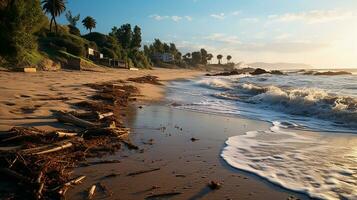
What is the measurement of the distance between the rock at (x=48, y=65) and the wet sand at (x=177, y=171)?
33.7 metres

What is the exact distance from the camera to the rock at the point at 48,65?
41588 millimetres

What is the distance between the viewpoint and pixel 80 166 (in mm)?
6516

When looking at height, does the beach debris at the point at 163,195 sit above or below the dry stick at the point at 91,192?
below

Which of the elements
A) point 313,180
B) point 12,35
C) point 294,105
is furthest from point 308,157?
point 12,35

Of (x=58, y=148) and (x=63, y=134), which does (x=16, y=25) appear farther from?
(x=58, y=148)

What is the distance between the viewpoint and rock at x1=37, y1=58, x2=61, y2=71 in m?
41.6

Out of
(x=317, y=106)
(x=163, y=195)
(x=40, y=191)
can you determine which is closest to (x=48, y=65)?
(x=317, y=106)

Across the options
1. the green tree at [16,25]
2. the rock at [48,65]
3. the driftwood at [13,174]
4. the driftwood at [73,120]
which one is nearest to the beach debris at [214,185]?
the driftwood at [13,174]

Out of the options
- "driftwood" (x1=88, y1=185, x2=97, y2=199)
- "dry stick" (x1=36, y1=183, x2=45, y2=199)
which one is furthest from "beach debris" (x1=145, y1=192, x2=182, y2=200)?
"dry stick" (x1=36, y1=183, x2=45, y2=199)

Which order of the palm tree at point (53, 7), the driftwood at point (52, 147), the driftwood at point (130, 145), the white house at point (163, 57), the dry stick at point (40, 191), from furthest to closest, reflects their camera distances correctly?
the white house at point (163, 57) → the palm tree at point (53, 7) → the driftwood at point (130, 145) → the driftwood at point (52, 147) → the dry stick at point (40, 191)

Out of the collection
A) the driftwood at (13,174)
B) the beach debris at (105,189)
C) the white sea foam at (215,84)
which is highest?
the driftwood at (13,174)

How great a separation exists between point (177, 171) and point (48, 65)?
40.5 metres

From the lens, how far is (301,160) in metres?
8.02

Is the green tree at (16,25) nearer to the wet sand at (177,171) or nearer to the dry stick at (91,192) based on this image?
the wet sand at (177,171)
